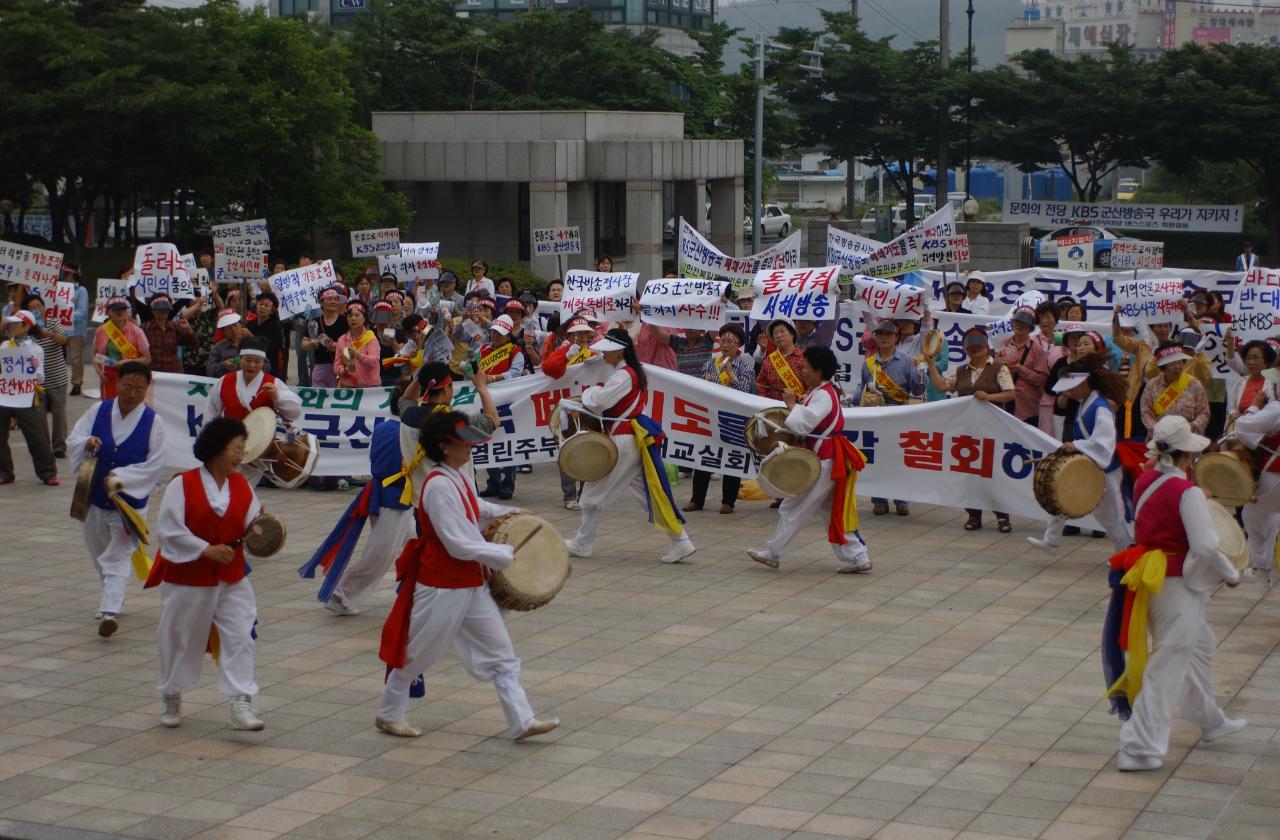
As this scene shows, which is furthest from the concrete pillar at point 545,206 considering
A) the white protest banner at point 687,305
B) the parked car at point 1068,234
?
the white protest banner at point 687,305

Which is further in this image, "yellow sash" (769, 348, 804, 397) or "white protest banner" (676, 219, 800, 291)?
"white protest banner" (676, 219, 800, 291)

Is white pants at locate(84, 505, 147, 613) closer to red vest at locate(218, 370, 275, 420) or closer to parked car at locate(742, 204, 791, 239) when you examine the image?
red vest at locate(218, 370, 275, 420)

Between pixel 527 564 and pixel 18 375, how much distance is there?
8.33 m

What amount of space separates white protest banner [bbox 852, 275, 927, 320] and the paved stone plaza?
109 inches

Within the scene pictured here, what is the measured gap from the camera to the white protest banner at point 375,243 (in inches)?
788

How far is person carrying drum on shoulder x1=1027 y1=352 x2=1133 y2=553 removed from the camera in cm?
1059

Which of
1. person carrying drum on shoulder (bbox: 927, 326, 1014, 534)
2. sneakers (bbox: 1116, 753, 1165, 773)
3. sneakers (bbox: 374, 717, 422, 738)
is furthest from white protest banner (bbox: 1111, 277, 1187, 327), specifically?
sneakers (bbox: 374, 717, 422, 738)

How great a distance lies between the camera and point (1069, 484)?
10.6 m

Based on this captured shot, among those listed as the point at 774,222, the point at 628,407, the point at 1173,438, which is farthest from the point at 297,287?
the point at 774,222

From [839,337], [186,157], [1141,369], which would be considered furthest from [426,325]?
[186,157]

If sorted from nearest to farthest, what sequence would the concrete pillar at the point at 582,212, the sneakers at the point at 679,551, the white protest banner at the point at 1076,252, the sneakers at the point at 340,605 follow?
the sneakers at the point at 340,605 < the sneakers at the point at 679,551 < the white protest banner at the point at 1076,252 < the concrete pillar at the point at 582,212

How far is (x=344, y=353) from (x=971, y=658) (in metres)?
6.83

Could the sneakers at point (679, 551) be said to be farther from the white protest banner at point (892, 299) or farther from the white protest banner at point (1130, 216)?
the white protest banner at point (1130, 216)

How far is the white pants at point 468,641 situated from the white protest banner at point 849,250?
10180mm
